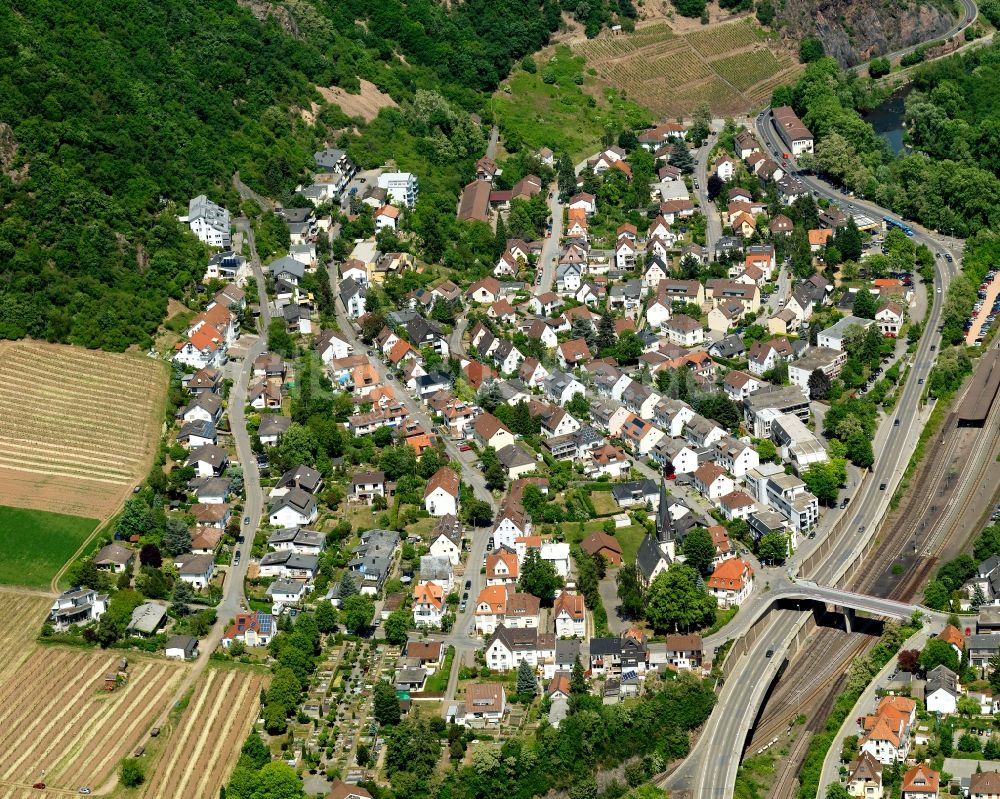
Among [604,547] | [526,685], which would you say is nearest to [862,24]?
[604,547]

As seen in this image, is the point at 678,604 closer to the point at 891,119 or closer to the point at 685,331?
the point at 685,331

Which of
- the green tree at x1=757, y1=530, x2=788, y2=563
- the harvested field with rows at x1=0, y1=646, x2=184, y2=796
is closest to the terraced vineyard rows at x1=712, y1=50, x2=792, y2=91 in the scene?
the green tree at x1=757, y1=530, x2=788, y2=563

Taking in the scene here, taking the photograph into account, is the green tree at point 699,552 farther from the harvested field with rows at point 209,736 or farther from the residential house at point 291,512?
the harvested field with rows at point 209,736

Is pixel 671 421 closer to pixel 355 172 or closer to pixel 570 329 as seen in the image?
pixel 570 329

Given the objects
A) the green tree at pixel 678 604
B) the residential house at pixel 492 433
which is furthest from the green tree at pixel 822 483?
the residential house at pixel 492 433

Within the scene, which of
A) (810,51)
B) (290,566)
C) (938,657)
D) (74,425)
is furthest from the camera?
(810,51)

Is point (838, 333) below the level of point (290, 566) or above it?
above

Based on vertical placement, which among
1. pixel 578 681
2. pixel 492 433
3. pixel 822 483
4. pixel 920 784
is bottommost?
pixel 578 681
